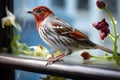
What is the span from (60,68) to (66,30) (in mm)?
114

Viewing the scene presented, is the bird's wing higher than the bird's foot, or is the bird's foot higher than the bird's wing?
the bird's wing

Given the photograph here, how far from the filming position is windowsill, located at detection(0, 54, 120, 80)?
2.48 feet

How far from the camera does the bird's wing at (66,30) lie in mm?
866

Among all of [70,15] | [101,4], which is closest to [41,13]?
[70,15]

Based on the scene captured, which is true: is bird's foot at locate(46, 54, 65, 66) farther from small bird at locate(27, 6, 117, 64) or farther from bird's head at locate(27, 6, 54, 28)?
bird's head at locate(27, 6, 54, 28)

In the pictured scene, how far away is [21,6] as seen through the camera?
102 centimetres

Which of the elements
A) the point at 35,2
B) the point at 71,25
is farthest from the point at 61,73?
the point at 35,2

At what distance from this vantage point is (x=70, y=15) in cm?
91

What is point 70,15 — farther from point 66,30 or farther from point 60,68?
point 60,68

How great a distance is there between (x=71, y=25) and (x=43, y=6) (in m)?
0.11

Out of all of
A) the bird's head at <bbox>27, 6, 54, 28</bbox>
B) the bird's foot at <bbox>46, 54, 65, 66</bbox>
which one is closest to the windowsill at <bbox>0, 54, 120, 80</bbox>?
the bird's foot at <bbox>46, 54, 65, 66</bbox>

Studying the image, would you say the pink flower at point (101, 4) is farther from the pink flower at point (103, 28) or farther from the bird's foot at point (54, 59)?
the bird's foot at point (54, 59)

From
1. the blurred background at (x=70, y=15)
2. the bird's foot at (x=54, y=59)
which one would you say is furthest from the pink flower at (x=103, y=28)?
the bird's foot at (x=54, y=59)

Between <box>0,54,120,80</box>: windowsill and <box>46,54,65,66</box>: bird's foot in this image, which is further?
<box>46,54,65,66</box>: bird's foot
